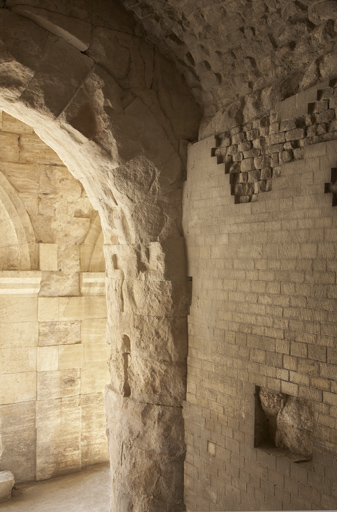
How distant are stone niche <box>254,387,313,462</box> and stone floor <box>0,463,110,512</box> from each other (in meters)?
3.45

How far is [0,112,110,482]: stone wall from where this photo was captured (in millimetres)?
7602

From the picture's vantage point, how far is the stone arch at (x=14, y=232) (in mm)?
7562

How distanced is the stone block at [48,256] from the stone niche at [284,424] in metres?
4.42

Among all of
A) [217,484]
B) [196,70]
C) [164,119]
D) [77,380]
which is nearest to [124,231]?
[164,119]

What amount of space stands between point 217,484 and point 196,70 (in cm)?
403

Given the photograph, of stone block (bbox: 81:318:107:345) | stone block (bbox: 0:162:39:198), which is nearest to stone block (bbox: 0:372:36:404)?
stone block (bbox: 81:318:107:345)

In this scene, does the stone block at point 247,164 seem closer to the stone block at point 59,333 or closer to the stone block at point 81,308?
the stone block at point 81,308

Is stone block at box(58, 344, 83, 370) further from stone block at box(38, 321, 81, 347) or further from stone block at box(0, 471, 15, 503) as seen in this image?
stone block at box(0, 471, 15, 503)

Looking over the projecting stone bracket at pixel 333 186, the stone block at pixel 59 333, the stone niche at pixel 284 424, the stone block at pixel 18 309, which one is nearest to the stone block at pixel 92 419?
the stone block at pixel 59 333

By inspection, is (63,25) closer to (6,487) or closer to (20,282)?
(20,282)

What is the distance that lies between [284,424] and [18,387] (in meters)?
4.73

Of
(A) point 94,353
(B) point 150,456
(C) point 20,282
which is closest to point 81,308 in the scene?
(A) point 94,353

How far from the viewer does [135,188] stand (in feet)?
16.9

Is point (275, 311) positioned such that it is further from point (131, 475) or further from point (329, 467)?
point (131, 475)
